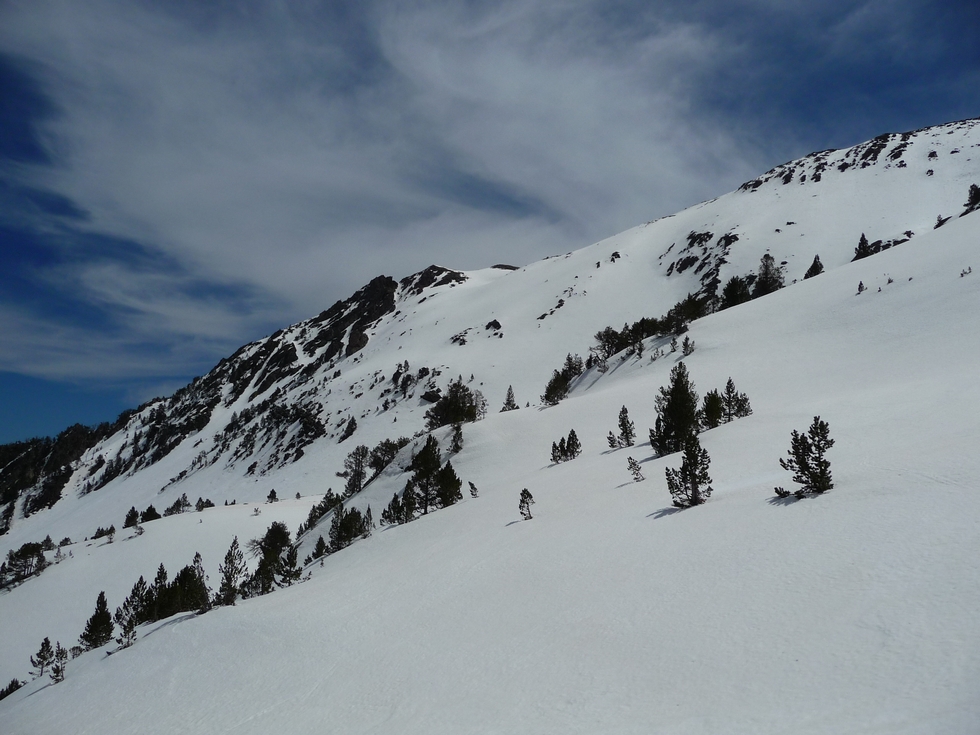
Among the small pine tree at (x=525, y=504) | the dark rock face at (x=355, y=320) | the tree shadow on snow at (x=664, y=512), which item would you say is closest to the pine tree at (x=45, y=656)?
the small pine tree at (x=525, y=504)

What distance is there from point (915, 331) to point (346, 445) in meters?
82.6

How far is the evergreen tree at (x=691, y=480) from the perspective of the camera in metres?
14.3

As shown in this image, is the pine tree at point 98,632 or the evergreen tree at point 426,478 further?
the evergreen tree at point 426,478

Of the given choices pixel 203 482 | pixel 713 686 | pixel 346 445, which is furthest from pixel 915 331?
pixel 203 482

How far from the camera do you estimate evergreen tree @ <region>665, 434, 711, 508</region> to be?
47.0 ft

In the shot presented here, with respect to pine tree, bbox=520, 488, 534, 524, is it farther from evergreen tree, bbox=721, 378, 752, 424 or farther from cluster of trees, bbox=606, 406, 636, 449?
evergreen tree, bbox=721, 378, 752, 424

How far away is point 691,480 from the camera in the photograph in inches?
571

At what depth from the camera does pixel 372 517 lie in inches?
1505

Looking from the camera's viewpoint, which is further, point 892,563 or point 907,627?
point 892,563

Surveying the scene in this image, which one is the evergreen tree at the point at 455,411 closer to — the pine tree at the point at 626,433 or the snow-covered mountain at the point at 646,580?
the snow-covered mountain at the point at 646,580

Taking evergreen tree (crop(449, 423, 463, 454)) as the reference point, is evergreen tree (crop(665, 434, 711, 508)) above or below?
below

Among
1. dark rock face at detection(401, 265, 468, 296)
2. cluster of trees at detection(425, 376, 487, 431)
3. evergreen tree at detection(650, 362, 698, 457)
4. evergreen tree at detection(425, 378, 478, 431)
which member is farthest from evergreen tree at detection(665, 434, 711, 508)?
dark rock face at detection(401, 265, 468, 296)

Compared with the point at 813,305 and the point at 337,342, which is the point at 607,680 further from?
the point at 337,342

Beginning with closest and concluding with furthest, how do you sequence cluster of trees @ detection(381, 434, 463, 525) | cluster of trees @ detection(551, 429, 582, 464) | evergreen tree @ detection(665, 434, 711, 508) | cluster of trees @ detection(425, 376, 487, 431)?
1. evergreen tree @ detection(665, 434, 711, 508)
2. cluster of trees @ detection(381, 434, 463, 525)
3. cluster of trees @ detection(551, 429, 582, 464)
4. cluster of trees @ detection(425, 376, 487, 431)
